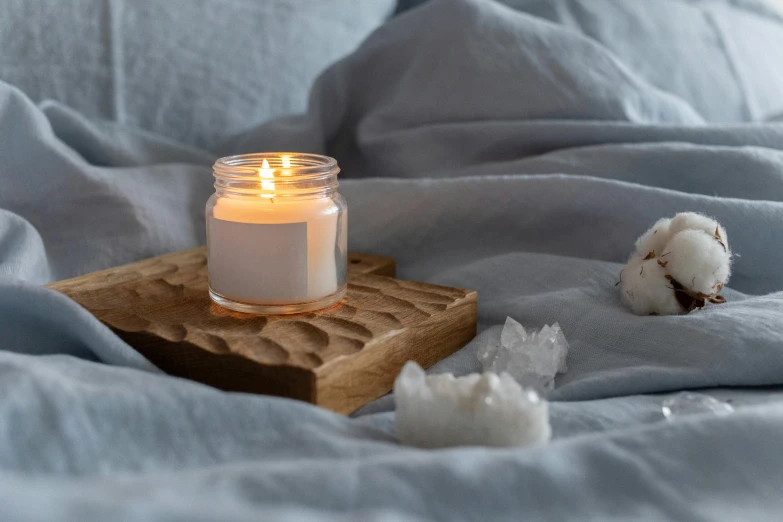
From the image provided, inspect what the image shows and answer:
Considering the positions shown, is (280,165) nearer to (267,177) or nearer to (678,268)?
(267,177)

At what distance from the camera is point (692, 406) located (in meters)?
0.64

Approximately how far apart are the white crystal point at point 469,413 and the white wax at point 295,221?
0.22m

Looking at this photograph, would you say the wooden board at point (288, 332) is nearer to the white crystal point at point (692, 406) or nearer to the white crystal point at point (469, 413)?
the white crystal point at point (469, 413)

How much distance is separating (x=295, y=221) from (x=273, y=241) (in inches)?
1.1

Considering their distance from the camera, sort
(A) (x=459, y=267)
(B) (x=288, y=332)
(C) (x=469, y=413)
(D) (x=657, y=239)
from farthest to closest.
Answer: (A) (x=459, y=267), (D) (x=657, y=239), (B) (x=288, y=332), (C) (x=469, y=413)

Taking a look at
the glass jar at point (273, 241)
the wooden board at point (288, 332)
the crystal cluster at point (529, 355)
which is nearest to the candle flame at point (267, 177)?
the glass jar at point (273, 241)

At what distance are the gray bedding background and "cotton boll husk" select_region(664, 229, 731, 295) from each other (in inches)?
1.4

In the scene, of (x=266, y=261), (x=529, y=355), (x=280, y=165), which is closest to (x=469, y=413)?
(x=529, y=355)

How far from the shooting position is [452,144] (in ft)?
3.88

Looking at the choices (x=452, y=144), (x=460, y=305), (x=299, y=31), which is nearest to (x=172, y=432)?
(x=460, y=305)

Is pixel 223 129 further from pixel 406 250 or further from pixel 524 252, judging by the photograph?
pixel 524 252

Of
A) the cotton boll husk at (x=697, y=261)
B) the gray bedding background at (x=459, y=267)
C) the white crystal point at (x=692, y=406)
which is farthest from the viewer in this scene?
the cotton boll husk at (x=697, y=261)

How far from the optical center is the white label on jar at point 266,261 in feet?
2.55

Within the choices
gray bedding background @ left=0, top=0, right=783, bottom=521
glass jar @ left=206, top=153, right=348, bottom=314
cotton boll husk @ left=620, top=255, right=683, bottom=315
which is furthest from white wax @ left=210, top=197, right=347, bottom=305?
cotton boll husk @ left=620, top=255, right=683, bottom=315
